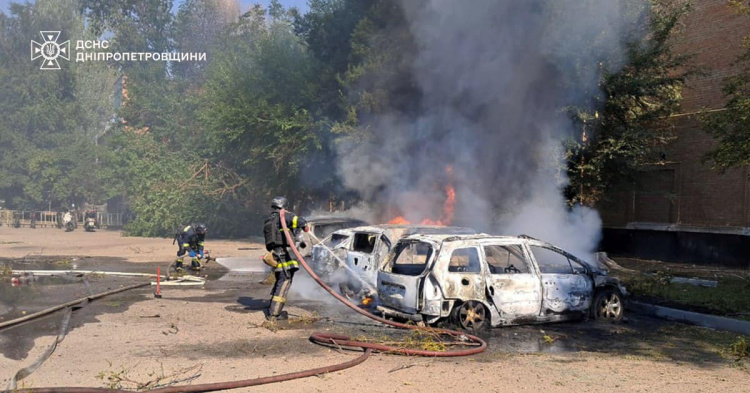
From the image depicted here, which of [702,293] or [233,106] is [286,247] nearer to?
[702,293]

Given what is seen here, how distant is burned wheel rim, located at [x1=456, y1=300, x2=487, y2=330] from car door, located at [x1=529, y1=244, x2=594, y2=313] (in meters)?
0.98

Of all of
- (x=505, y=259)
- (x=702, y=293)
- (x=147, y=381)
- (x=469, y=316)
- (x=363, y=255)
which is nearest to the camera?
(x=147, y=381)

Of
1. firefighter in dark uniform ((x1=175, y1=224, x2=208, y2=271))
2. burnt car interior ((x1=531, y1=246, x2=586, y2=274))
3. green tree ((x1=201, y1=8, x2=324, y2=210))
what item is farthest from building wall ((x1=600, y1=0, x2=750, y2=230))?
firefighter in dark uniform ((x1=175, y1=224, x2=208, y2=271))

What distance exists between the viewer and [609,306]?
30.0ft

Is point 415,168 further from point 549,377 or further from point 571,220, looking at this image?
point 549,377

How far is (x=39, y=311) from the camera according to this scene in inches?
367

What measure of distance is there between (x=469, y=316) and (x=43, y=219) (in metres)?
45.1

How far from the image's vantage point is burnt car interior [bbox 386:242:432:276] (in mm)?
8844

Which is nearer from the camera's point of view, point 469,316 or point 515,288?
point 469,316

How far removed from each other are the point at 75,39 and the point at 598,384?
59024 mm

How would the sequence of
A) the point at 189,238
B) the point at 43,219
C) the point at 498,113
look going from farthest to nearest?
1. the point at 43,219
2. the point at 498,113
3. the point at 189,238

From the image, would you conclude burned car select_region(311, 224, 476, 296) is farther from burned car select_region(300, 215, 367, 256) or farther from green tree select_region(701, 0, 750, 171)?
→ green tree select_region(701, 0, 750, 171)

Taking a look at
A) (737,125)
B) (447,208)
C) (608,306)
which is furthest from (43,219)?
(737,125)

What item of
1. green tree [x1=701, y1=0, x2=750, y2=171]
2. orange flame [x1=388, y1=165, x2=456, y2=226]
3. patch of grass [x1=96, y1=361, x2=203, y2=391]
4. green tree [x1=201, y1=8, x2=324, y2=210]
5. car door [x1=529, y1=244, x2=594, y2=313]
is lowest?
patch of grass [x1=96, y1=361, x2=203, y2=391]
